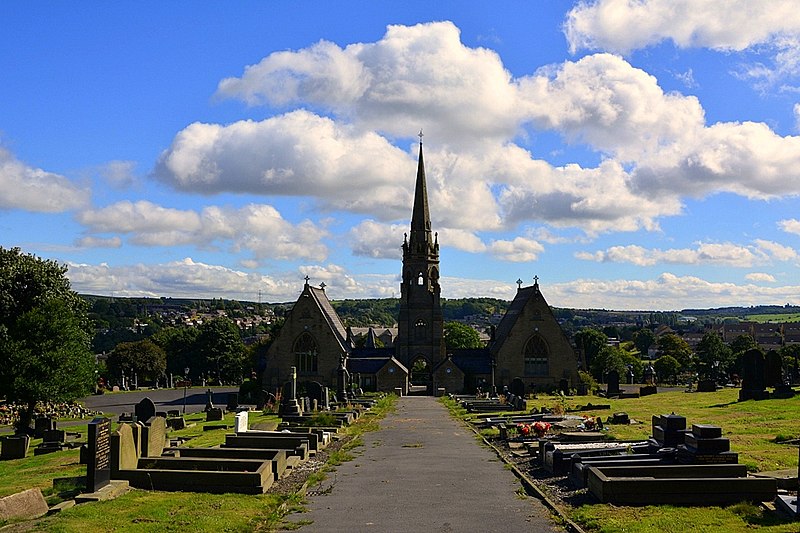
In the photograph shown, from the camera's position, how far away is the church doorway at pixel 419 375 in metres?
74.6

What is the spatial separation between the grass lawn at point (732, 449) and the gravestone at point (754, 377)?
1059 mm

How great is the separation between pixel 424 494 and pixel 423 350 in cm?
5842

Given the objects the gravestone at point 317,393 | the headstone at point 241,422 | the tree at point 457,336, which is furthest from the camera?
the tree at point 457,336

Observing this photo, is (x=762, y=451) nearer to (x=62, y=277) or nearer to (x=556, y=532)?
(x=556, y=532)

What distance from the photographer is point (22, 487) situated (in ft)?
62.8

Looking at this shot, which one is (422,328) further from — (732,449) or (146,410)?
(732,449)

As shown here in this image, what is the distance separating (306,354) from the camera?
7225 cm

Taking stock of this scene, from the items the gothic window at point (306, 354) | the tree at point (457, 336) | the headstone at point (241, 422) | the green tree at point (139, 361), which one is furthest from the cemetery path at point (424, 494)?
the tree at point (457, 336)

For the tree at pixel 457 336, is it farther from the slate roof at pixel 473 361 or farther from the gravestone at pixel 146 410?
the gravestone at pixel 146 410

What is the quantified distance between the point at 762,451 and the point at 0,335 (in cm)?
3653

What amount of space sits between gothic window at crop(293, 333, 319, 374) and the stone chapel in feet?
0.29

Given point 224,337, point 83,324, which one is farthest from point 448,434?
point 224,337

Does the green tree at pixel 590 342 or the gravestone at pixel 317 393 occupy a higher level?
the green tree at pixel 590 342

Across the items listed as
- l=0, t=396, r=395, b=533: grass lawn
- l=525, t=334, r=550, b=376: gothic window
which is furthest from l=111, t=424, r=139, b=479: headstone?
l=525, t=334, r=550, b=376: gothic window
